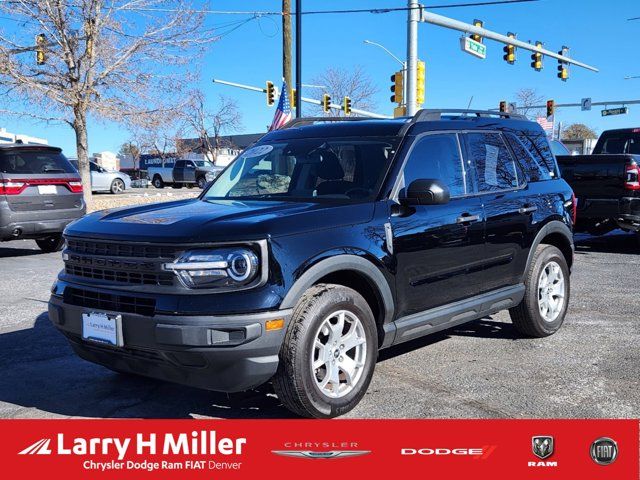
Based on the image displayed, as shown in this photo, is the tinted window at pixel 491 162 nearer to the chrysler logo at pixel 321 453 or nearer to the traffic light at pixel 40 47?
the chrysler logo at pixel 321 453

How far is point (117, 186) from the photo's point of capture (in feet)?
104

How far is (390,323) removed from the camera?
418cm

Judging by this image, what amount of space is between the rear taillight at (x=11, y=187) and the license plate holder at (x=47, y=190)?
0.91ft

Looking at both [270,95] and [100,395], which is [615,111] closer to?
[270,95]

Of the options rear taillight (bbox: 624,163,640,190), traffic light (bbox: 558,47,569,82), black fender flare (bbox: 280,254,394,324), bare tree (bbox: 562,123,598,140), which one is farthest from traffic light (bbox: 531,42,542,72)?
bare tree (bbox: 562,123,598,140)

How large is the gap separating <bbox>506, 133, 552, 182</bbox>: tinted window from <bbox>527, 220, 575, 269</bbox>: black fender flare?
0.42m

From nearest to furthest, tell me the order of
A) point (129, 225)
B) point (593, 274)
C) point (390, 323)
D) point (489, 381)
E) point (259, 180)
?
point (129, 225) → point (390, 323) → point (489, 381) → point (259, 180) → point (593, 274)

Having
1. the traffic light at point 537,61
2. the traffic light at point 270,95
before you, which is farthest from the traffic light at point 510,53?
the traffic light at point 270,95

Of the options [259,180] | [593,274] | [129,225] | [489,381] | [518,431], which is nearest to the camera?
[518,431]

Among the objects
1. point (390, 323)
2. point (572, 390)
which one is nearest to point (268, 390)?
point (390, 323)

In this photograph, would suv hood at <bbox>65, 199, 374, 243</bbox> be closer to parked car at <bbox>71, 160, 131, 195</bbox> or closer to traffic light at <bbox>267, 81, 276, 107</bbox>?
traffic light at <bbox>267, 81, 276, 107</bbox>

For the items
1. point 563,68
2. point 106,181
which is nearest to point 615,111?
point 563,68

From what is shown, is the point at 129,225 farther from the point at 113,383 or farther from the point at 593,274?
the point at 593,274

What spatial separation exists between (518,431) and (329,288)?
129 centimetres
